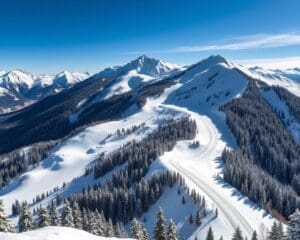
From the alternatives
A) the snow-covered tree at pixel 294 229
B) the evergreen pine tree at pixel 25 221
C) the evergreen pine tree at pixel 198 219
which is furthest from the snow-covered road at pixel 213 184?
the snow-covered tree at pixel 294 229

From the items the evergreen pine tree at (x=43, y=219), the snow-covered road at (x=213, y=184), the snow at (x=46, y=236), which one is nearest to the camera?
the snow at (x=46, y=236)

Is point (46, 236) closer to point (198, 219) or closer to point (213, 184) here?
point (198, 219)

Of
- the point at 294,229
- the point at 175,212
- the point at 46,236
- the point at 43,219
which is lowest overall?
the point at 175,212

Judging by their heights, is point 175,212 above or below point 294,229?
below

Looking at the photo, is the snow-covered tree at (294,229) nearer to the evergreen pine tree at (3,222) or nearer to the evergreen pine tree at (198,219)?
the evergreen pine tree at (3,222)

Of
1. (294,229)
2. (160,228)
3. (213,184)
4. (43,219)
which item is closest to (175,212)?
(213,184)

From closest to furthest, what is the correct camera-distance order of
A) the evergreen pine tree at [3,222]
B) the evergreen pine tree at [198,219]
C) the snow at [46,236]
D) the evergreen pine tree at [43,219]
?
the snow at [46,236] < the evergreen pine tree at [3,222] < the evergreen pine tree at [43,219] < the evergreen pine tree at [198,219]

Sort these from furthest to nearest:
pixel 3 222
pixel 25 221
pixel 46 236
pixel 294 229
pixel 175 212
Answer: pixel 175 212 → pixel 25 221 → pixel 3 222 → pixel 46 236 → pixel 294 229

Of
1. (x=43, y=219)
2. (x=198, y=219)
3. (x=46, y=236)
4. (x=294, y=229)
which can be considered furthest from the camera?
(x=198, y=219)

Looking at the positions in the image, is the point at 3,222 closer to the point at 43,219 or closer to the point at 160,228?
the point at 43,219

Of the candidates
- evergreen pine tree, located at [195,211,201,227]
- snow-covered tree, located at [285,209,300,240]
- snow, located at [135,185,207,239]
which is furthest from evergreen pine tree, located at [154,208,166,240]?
evergreen pine tree, located at [195,211,201,227]

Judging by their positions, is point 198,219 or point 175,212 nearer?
point 198,219
